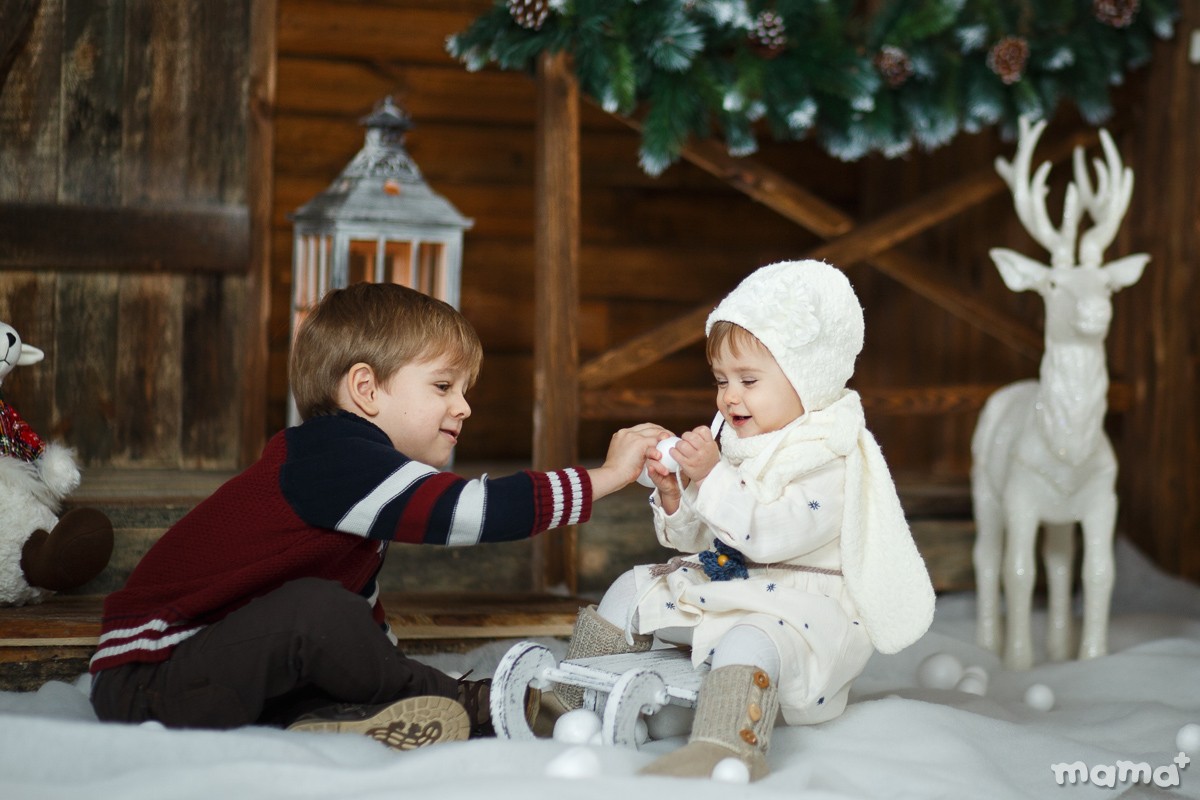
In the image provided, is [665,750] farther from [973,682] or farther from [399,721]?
[973,682]

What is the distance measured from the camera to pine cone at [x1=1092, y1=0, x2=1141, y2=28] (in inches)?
139

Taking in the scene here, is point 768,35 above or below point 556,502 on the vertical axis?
above

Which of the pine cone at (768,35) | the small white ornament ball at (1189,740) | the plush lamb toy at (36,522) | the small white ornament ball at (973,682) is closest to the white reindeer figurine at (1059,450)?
the small white ornament ball at (973,682)

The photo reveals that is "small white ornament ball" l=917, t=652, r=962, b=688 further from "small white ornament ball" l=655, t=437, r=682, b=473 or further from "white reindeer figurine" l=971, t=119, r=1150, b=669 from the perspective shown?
"small white ornament ball" l=655, t=437, r=682, b=473

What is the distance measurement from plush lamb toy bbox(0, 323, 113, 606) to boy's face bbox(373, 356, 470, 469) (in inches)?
36.2

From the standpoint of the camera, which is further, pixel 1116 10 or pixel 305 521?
pixel 1116 10

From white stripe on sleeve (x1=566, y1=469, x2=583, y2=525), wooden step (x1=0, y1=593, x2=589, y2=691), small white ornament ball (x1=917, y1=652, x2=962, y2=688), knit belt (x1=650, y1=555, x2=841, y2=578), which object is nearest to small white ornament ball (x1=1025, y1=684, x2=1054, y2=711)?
small white ornament ball (x1=917, y1=652, x2=962, y2=688)

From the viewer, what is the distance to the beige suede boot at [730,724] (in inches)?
71.6

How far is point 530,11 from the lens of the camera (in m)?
3.14

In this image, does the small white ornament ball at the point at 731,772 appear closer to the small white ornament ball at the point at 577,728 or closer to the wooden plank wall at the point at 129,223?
the small white ornament ball at the point at 577,728

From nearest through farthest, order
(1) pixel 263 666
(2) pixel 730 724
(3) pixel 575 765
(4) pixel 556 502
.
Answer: (3) pixel 575 765, (2) pixel 730 724, (1) pixel 263 666, (4) pixel 556 502

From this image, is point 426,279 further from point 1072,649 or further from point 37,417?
point 1072,649

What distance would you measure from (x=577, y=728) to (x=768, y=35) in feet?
6.64

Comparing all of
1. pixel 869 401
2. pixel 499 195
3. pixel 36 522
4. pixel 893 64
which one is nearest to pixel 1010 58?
pixel 893 64
